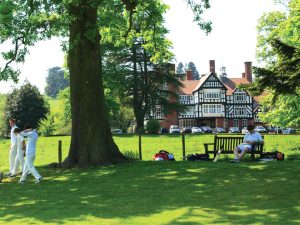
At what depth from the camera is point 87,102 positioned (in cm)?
1716

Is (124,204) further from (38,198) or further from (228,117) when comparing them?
(228,117)

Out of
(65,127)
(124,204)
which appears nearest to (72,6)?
(124,204)

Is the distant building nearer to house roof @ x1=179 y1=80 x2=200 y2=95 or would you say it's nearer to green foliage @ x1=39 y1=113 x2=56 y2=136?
house roof @ x1=179 y1=80 x2=200 y2=95

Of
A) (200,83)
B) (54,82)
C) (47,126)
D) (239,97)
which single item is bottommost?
(47,126)

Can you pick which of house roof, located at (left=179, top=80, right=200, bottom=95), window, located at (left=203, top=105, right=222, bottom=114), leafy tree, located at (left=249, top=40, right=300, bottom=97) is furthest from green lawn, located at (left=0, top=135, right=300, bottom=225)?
house roof, located at (left=179, top=80, right=200, bottom=95)

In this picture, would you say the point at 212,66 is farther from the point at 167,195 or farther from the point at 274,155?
the point at 167,195

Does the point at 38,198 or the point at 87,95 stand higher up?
the point at 87,95

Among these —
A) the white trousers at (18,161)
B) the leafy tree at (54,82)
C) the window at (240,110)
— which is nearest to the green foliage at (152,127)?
the white trousers at (18,161)

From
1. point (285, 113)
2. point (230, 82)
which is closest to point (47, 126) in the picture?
point (285, 113)

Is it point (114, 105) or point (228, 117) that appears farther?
point (228, 117)

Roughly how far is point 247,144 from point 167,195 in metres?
5.97

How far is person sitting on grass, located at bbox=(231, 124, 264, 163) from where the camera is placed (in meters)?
15.8

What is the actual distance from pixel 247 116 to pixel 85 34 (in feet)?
267

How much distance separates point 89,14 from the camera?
57.1ft
